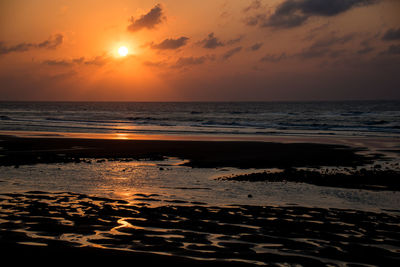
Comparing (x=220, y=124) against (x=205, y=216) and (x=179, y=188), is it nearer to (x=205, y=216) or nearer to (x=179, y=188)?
(x=179, y=188)

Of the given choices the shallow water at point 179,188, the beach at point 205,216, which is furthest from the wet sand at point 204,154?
the shallow water at point 179,188

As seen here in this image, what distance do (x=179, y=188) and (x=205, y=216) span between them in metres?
3.65

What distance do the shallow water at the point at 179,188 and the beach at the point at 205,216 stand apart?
35 mm

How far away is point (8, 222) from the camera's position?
28.8 feet

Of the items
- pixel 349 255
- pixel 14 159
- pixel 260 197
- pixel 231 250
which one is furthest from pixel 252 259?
pixel 14 159

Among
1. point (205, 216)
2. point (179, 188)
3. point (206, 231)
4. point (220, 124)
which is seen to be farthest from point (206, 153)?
point (220, 124)

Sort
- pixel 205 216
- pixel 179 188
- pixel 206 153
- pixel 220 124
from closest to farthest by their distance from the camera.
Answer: pixel 205 216, pixel 179 188, pixel 206 153, pixel 220 124

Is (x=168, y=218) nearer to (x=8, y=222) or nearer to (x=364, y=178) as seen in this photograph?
(x=8, y=222)

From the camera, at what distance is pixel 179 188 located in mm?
13125

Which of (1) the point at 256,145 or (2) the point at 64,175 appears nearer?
(2) the point at 64,175

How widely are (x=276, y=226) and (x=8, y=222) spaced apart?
5602mm

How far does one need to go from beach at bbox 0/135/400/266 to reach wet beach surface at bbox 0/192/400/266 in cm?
2

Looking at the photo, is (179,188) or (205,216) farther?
(179,188)

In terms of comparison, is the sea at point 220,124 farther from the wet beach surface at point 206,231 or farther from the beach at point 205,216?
the wet beach surface at point 206,231
